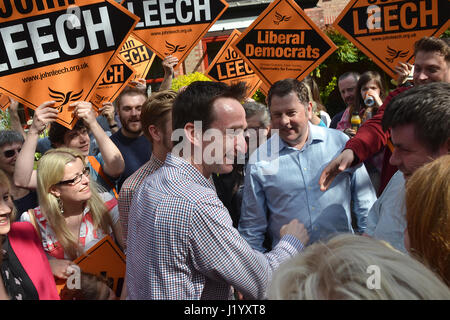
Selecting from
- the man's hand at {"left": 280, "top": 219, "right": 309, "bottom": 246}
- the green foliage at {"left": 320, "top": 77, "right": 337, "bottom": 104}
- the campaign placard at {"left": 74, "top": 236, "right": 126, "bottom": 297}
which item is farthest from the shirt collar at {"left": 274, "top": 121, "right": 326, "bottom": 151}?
the green foliage at {"left": 320, "top": 77, "right": 337, "bottom": 104}

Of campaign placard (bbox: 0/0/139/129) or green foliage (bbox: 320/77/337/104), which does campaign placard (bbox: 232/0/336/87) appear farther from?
green foliage (bbox: 320/77/337/104)

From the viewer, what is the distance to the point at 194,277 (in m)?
1.45

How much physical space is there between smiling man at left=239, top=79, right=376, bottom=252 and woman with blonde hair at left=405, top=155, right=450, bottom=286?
1476mm

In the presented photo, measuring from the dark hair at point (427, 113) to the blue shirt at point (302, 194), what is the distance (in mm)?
924

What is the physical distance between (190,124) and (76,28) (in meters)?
2.04

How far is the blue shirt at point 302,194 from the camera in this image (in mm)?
2529

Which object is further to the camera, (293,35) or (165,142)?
(293,35)

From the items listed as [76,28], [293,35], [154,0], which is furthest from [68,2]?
[293,35]

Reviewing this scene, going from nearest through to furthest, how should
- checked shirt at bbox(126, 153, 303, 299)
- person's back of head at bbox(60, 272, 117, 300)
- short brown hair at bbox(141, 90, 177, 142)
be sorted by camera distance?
checked shirt at bbox(126, 153, 303, 299) < person's back of head at bbox(60, 272, 117, 300) < short brown hair at bbox(141, 90, 177, 142)

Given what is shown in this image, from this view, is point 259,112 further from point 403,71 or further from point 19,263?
point 19,263

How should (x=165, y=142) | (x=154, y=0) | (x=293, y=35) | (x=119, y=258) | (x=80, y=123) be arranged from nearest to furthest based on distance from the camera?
(x=119, y=258) → (x=165, y=142) → (x=80, y=123) → (x=293, y=35) → (x=154, y=0)

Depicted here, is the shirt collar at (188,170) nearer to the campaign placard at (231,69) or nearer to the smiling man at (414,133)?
the smiling man at (414,133)

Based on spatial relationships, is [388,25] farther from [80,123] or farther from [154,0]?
[80,123]

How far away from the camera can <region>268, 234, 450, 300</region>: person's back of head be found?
74 centimetres
